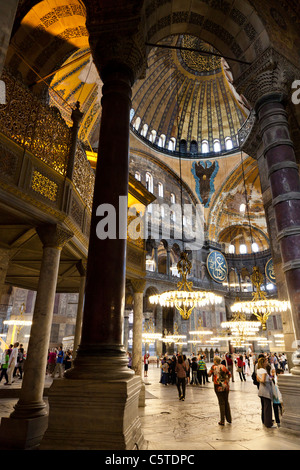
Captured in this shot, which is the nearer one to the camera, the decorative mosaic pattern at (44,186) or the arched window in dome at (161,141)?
the decorative mosaic pattern at (44,186)

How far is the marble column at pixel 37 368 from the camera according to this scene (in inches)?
145

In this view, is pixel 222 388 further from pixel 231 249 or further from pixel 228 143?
pixel 231 249

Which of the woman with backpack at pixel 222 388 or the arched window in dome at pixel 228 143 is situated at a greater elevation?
the arched window in dome at pixel 228 143

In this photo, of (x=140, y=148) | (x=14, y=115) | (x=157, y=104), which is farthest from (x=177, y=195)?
(x=14, y=115)

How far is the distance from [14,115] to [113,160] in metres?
2.49

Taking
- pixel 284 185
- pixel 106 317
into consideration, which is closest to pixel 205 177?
pixel 284 185

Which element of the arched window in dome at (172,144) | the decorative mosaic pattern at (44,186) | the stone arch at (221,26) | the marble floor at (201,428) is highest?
the arched window in dome at (172,144)

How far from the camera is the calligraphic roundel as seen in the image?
2506cm

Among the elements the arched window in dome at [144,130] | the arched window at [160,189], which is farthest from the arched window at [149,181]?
the arched window in dome at [144,130]

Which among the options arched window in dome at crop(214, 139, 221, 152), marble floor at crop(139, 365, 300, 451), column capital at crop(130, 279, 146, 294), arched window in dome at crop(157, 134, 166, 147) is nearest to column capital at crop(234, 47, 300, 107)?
marble floor at crop(139, 365, 300, 451)

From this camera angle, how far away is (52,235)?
477 cm

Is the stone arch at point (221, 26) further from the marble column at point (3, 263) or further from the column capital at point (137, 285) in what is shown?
the column capital at point (137, 285)

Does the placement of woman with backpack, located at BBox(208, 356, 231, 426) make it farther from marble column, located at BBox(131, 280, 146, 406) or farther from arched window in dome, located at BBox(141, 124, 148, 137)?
arched window in dome, located at BBox(141, 124, 148, 137)

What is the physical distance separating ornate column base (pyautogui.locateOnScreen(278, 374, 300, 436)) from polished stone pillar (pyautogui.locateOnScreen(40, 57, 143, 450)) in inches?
83.4
